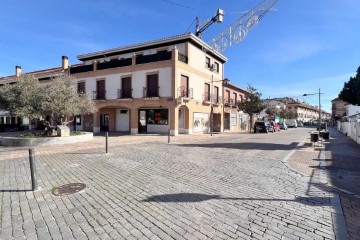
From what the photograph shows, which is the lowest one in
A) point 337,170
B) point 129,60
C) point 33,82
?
point 337,170

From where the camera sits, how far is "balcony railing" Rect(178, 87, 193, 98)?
20.8 metres

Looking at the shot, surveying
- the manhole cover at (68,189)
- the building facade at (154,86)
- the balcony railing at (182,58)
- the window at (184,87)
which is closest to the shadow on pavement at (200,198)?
the manhole cover at (68,189)

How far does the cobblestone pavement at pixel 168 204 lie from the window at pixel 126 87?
16.1 m

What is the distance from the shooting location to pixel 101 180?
18.9 feet

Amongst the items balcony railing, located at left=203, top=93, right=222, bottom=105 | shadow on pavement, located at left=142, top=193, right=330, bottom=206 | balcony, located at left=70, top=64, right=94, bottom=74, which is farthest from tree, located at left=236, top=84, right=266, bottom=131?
shadow on pavement, located at left=142, top=193, right=330, bottom=206

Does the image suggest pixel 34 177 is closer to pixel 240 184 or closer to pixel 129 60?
pixel 240 184

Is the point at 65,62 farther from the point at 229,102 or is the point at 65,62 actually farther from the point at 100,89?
the point at 229,102

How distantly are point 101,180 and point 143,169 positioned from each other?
1532mm

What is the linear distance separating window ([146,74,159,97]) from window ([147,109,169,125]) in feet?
6.29

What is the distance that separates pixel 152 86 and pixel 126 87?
3243 millimetres

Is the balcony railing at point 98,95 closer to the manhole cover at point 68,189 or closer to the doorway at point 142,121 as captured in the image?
the doorway at point 142,121

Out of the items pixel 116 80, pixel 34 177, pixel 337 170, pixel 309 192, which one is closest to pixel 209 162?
pixel 309 192

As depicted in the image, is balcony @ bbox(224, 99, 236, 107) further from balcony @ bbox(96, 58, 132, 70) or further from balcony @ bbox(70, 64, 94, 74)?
balcony @ bbox(70, 64, 94, 74)

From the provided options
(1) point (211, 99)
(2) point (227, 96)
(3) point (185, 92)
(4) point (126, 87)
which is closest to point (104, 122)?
(4) point (126, 87)
